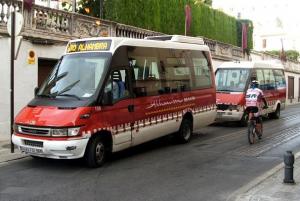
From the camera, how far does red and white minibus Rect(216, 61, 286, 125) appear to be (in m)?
18.4

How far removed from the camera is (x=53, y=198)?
25.6 ft

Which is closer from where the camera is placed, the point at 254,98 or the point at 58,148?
the point at 58,148

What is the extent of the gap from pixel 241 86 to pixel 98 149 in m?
10.1

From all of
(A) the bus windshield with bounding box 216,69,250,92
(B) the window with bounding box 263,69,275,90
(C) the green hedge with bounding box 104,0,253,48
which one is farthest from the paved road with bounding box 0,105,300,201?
(C) the green hedge with bounding box 104,0,253,48

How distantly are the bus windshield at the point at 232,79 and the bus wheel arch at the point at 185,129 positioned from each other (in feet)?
17.5

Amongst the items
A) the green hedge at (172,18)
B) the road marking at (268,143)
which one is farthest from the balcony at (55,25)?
the road marking at (268,143)

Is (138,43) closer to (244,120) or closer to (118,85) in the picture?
(118,85)

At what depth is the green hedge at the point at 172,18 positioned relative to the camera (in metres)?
21.8

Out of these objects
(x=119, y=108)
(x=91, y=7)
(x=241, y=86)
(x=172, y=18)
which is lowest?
(x=119, y=108)

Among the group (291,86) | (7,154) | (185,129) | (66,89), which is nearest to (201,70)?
(185,129)

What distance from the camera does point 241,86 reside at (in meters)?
19.0

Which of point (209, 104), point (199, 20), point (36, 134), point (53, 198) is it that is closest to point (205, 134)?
point (209, 104)

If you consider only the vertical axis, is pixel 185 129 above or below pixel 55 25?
below

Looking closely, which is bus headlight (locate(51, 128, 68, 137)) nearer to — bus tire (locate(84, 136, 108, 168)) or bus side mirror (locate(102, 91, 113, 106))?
bus tire (locate(84, 136, 108, 168))
